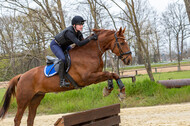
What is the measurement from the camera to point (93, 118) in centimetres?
423

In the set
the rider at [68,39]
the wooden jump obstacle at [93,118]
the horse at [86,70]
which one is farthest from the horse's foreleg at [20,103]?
the rider at [68,39]

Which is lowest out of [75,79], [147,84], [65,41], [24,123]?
[24,123]

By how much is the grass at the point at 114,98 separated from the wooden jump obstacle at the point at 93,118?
353 cm

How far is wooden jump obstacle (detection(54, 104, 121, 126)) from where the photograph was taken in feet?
12.5

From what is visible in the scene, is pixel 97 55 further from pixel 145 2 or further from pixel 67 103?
pixel 145 2

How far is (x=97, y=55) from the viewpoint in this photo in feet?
13.8

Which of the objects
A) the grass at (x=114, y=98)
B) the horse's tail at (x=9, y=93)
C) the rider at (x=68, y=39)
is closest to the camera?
the rider at (x=68, y=39)

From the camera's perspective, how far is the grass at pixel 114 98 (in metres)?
8.11

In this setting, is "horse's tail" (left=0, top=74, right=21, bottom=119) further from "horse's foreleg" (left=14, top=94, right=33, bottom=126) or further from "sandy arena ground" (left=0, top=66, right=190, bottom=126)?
"sandy arena ground" (left=0, top=66, right=190, bottom=126)

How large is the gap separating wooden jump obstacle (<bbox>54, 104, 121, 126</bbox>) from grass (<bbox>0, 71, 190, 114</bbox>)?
3.53m

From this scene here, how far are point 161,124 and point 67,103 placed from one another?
489 centimetres

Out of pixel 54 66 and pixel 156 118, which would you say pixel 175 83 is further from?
pixel 54 66

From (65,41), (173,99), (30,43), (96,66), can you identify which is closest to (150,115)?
(173,99)

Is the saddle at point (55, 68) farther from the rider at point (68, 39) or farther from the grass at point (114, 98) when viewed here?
the grass at point (114, 98)
